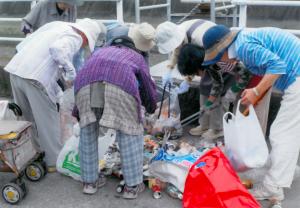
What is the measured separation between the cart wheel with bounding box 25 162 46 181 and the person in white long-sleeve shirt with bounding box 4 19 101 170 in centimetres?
16

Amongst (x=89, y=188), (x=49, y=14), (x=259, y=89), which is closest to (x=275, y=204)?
(x=259, y=89)

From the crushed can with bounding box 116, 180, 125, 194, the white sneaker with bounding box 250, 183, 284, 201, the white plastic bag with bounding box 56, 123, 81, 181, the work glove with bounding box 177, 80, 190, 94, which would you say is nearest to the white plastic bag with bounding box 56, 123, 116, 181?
the white plastic bag with bounding box 56, 123, 81, 181

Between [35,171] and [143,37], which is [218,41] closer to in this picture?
[143,37]

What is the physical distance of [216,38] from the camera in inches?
127

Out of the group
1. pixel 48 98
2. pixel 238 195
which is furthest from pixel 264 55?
pixel 48 98

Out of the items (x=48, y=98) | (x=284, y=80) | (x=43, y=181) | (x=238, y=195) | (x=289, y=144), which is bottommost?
(x=43, y=181)

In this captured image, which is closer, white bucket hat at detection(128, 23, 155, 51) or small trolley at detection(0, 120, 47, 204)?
small trolley at detection(0, 120, 47, 204)

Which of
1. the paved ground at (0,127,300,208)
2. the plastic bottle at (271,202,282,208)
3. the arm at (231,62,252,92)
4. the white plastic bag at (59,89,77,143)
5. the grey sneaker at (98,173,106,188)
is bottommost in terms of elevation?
the paved ground at (0,127,300,208)

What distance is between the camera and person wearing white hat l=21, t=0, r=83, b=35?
448 centimetres

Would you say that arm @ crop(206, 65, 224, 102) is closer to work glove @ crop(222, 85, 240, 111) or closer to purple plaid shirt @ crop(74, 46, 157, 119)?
work glove @ crop(222, 85, 240, 111)

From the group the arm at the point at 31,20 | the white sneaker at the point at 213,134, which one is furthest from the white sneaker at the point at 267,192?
the arm at the point at 31,20

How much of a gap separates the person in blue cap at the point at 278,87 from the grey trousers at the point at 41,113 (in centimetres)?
162

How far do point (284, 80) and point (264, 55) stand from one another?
0.32 m

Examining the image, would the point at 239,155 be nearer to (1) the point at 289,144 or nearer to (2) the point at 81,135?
(1) the point at 289,144
